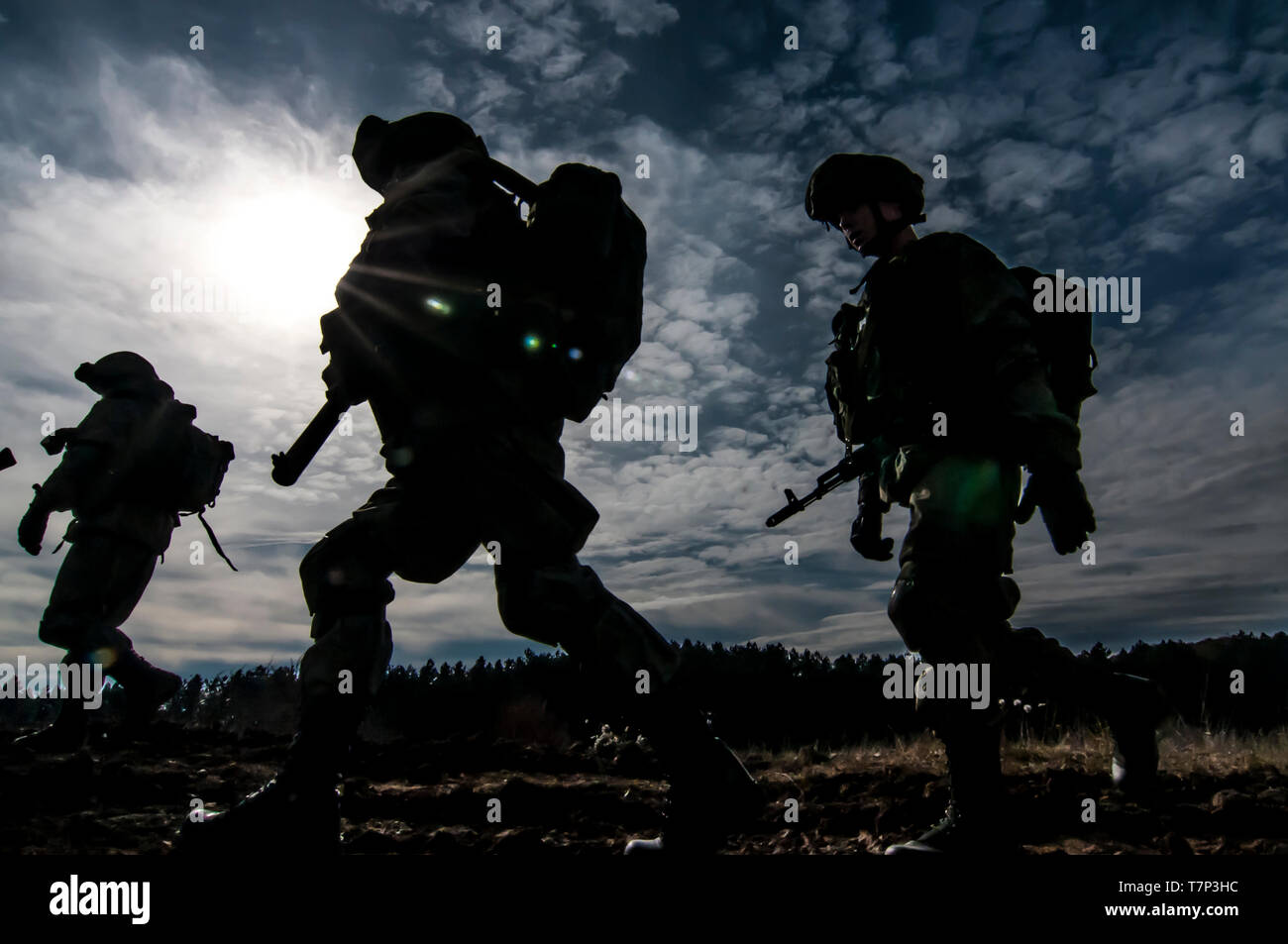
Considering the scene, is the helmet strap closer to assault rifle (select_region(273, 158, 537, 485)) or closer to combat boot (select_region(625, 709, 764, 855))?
combat boot (select_region(625, 709, 764, 855))

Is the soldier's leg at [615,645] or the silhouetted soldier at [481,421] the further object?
the silhouetted soldier at [481,421]

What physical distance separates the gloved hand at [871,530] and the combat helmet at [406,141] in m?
2.28

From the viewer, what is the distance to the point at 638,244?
2596 mm

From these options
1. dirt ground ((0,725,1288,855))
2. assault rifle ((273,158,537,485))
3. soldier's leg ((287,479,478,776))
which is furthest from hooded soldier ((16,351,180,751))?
soldier's leg ((287,479,478,776))

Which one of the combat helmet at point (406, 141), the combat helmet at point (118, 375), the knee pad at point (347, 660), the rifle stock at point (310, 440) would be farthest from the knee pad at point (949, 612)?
the combat helmet at point (118, 375)

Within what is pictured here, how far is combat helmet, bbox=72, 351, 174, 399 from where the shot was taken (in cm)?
646

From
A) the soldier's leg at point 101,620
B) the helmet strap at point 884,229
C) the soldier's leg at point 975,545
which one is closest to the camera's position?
the soldier's leg at point 975,545

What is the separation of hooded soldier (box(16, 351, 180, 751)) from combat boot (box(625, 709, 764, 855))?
581 centimetres

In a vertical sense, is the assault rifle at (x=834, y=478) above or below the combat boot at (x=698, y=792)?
above

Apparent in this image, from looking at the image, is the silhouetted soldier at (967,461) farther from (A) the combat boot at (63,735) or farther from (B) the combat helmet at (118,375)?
(B) the combat helmet at (118,375)

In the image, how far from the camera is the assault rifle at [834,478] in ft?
11.4

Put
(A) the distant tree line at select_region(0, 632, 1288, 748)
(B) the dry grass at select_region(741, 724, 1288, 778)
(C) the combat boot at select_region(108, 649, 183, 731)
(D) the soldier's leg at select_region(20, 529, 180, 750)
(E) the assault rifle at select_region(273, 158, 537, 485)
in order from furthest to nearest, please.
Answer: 1. (A) the distant tree line at select_region(0, 632, 1288, 748)
2. (C) the combat boot at select_region(108, 649, 183, 731)
3. (D) the soldier's leg at select_region(20, 529, 180, 750)
4. (B) the dry grass at select_region(741, 724, 1288, 778)
5. (E) the assault rifle at select_region(273, 158, 537, 485)
